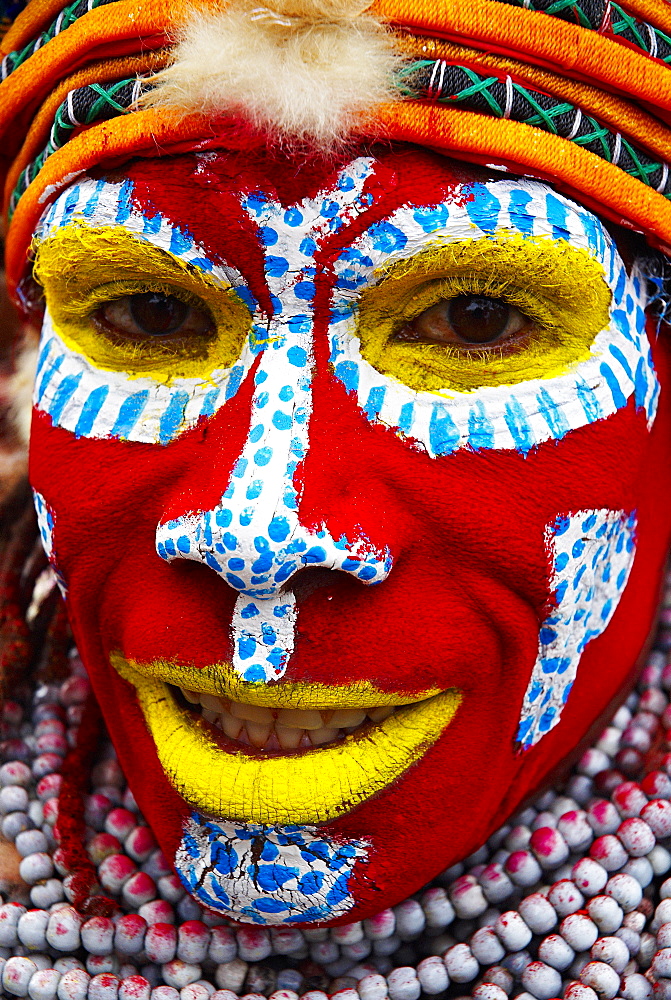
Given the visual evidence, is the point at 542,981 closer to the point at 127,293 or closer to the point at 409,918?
the point at 409,918

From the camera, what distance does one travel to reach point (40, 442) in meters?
1.70

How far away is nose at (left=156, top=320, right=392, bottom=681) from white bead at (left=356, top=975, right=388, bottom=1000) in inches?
22.3

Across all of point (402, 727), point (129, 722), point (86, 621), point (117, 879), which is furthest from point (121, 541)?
point (117, 879)

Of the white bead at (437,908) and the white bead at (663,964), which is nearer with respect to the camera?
the white bead at (663,964)

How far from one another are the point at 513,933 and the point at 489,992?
0.31 feet

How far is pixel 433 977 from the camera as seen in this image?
1.70 m

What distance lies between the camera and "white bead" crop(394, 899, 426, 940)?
5.82ft

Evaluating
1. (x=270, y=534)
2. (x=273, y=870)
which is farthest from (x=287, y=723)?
(x=270, y=534)

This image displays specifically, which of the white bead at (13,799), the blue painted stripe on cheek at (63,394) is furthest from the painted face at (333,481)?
the white bead at (13,799)

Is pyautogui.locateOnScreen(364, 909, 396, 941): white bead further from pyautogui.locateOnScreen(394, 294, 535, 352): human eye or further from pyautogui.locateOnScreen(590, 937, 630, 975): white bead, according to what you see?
pyautogui.locateOnScreen(394, 294, 535, 352): human eye

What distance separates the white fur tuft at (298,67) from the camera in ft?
4.55

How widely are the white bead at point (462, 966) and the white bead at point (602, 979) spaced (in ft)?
0.52

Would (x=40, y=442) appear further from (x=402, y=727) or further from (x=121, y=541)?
(x=402, y=727)

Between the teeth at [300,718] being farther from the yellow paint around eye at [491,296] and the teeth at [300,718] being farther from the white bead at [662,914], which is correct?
the white bead at [662,914]
